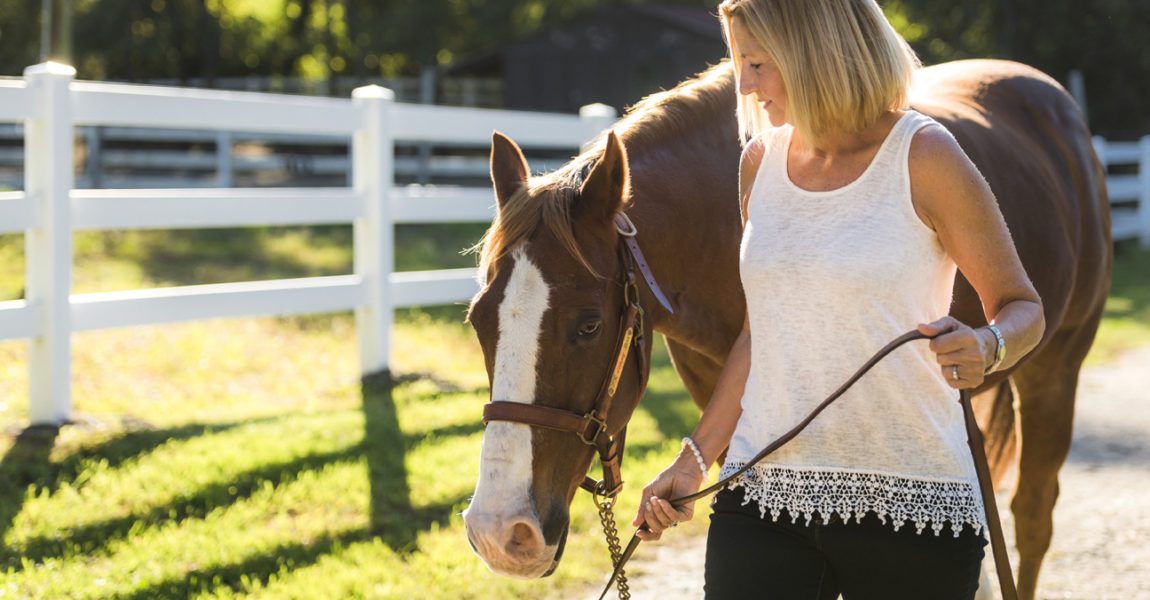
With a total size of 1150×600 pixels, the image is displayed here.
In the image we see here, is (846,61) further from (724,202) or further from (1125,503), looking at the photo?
(1125,503)

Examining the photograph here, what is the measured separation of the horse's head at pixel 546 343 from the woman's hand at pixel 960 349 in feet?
2.32

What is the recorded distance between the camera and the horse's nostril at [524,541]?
6.73 ft

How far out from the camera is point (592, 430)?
226 cm

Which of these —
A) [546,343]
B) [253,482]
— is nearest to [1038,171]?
[546,343]

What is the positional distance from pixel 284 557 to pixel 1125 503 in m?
3.97

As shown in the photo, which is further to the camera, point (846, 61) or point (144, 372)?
point (144, 372)

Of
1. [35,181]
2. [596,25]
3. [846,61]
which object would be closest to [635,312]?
[846,61]

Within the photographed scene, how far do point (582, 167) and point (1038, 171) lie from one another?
1.91m

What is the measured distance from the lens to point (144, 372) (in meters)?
6.44

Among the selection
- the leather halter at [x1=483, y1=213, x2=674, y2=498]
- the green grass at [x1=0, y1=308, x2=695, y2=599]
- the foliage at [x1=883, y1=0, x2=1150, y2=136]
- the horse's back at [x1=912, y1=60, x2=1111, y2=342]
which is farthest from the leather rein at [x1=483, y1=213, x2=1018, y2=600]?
the foliage at [x1=883, y1=0, x2=1150, y2=136]

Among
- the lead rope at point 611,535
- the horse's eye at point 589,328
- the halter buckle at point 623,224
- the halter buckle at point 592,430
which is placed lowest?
the lead rope at point 611,535

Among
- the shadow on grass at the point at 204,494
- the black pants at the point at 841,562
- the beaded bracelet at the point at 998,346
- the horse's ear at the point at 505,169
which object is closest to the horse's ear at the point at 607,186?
the horse's ear at the point at 505,169

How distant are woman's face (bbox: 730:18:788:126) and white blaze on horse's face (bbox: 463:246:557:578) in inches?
23.1

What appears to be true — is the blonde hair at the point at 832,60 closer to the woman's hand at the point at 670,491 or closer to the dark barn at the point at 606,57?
the woman's hand at the point at 670,491
